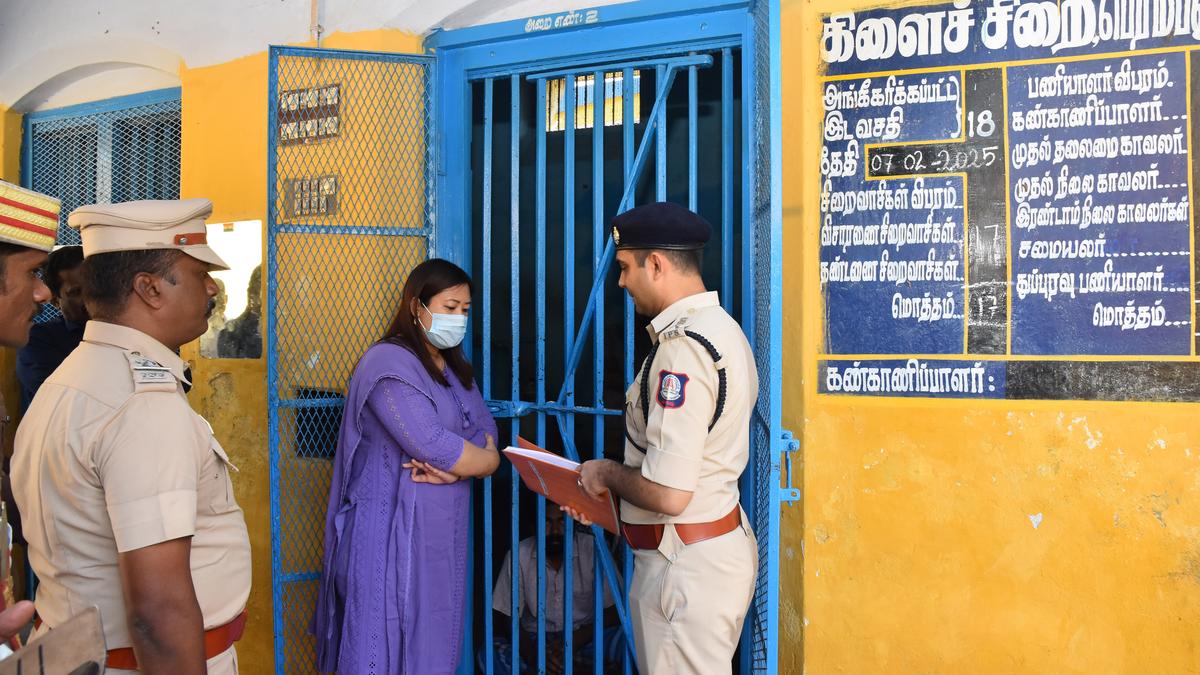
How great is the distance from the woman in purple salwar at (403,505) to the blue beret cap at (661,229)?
88cm

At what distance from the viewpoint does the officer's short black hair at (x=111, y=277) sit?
1.72 m

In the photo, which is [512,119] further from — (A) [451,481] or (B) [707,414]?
(B) [707,414]

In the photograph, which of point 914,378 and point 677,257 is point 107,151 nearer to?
point 677,257

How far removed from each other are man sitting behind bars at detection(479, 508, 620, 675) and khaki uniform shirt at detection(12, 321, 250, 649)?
176cm

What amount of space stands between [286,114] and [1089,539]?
311 centimetres

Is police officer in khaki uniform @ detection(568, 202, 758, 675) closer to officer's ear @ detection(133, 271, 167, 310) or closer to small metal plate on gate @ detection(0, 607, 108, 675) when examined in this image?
officer's ear @ detection(133, 271, 167, 310)

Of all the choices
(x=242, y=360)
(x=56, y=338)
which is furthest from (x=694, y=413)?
(x=56, y=338)

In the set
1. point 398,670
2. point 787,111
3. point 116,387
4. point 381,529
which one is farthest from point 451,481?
point 787,111

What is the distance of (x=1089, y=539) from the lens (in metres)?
2.48

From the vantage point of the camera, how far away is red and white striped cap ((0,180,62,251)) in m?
1.46

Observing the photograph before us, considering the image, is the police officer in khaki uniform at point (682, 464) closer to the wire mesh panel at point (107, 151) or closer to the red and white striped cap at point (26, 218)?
the red and white striped cap at point (26, 218)

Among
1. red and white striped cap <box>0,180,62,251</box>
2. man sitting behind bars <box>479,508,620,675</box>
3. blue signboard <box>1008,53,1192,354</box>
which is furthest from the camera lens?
man sitting behind bars <box>479,508,620,675</box>

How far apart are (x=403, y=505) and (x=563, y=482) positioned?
69 centimetres

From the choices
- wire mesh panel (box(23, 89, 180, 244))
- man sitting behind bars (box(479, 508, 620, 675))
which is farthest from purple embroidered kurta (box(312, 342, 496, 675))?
wire mesh panel (box(23, 89, 180, 244))
